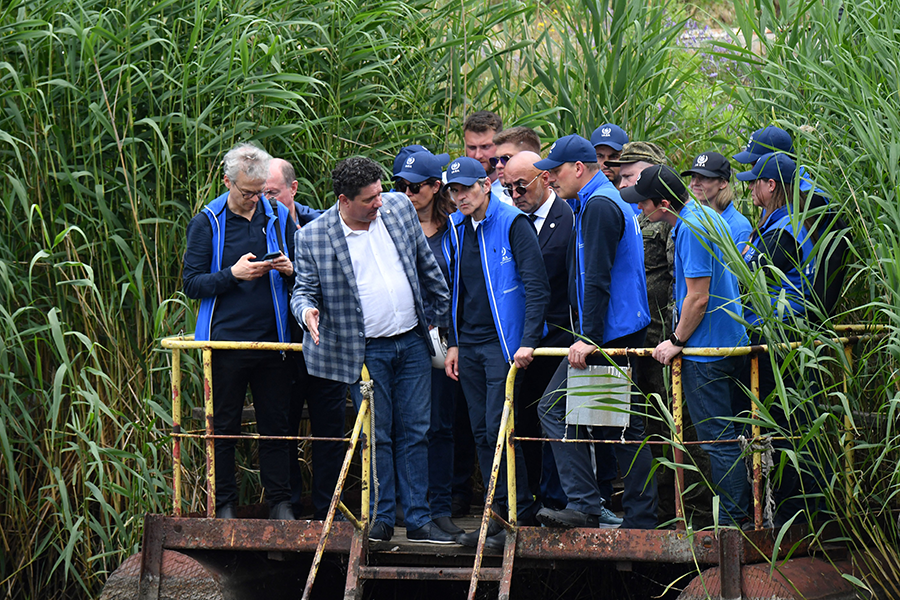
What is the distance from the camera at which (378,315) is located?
5402 mm

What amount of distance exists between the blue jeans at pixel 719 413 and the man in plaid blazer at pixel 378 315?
4.53 feet

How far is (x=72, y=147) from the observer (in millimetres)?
6555

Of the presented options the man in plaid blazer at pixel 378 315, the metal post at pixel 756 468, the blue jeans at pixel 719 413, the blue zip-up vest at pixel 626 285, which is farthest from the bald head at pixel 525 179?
the metal post at pixel 756 468

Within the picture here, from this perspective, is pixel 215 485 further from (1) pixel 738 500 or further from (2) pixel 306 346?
(1) pixel 738 500

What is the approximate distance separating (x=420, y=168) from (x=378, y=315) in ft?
3.37

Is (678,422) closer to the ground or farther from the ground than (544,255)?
closer to the ground

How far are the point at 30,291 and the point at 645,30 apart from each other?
489cm

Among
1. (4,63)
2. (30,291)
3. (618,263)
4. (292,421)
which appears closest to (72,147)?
(4,63)

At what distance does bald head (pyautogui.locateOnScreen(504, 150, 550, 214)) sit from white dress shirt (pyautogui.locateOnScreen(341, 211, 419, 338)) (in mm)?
713

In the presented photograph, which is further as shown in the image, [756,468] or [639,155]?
[639,155]

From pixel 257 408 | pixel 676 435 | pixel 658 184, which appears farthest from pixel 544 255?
pixel 257 408

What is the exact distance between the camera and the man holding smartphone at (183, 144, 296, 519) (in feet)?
18.2

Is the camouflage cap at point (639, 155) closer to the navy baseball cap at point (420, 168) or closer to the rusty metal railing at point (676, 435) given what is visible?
the navy baseball cap at point (420, 168)

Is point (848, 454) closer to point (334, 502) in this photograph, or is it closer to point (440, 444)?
point (440, 444)
